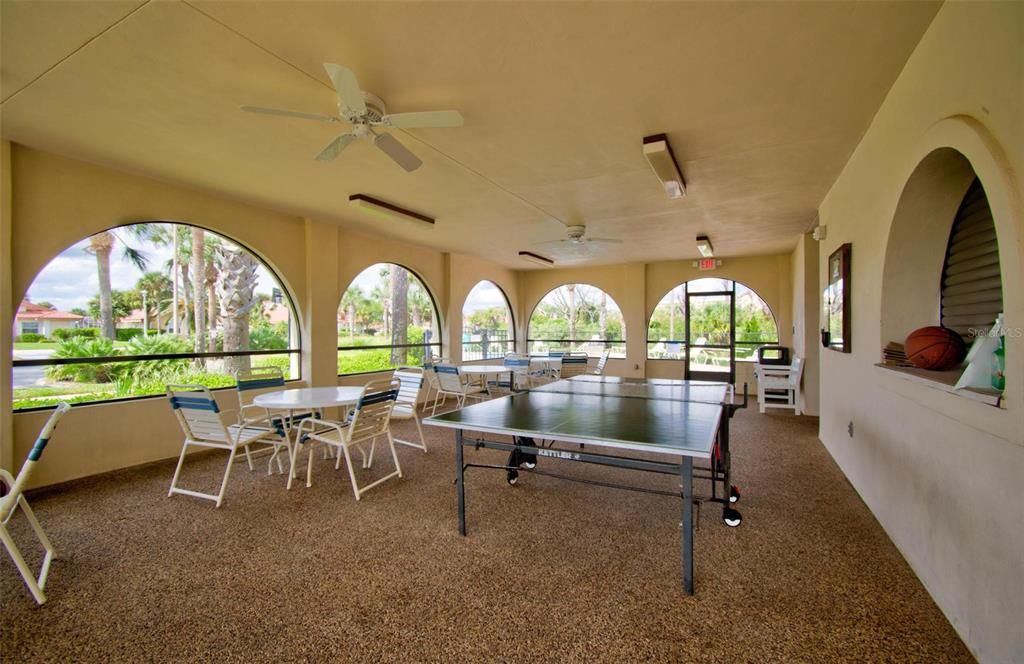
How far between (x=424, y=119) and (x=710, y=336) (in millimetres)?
7819

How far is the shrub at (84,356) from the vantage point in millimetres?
3570

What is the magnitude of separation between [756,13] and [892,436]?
2.42 metres

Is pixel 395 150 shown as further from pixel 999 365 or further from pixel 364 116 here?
pixel 999 365

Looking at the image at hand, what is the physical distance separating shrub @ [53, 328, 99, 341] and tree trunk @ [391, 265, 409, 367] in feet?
12.3

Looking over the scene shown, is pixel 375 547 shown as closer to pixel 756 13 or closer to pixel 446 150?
pixel 446 150

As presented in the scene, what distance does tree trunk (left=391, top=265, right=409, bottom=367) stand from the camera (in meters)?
7.28

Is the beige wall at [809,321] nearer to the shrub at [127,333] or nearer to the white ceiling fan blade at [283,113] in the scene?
the white ceiling fan blade at [283,113]

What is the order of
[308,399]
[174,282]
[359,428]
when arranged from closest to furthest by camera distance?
[359,428], [308,399], [174,282]

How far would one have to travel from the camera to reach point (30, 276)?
3.23 m

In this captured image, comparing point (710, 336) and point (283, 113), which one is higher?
point (283, 113)

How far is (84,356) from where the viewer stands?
3.71m

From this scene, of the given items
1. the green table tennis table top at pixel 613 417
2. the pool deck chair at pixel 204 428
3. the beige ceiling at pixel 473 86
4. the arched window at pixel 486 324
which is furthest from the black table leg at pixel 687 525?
the arched window at pixel 486 324

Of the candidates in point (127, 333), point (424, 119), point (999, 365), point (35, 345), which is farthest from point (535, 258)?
point (999, 365)

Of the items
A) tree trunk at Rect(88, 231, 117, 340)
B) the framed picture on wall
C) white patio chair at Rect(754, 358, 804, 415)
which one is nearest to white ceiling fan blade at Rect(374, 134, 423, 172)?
tree trunk at Rect(88, 231, 117, 340)
